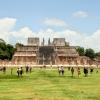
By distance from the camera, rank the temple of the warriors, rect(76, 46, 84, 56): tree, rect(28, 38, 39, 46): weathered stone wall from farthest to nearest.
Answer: rect(76, 46, 84, 56): tree
rect(28, 38, 39, 46): weathered stone wall
the temple of the warriors

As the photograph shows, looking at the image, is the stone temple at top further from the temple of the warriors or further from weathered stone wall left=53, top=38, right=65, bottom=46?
weathered stone wall left=53, top=38, right=65, bottom=46

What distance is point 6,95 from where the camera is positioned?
14672 mm

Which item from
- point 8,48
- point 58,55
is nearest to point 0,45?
point 8,48

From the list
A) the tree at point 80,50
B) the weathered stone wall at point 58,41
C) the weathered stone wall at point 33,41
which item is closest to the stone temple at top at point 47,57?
the weathered stone wall at point 33,41

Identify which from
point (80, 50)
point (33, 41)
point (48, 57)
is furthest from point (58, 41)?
point (80, 50)

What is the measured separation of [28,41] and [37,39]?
12.3 ft

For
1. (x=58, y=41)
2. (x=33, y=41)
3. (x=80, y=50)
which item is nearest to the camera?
(x=33, y=41)

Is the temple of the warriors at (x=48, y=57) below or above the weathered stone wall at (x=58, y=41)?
below

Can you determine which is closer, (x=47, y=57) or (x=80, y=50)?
(x=47, y=57)

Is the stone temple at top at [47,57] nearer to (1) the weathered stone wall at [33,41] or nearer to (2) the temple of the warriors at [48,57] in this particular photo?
(2) the temple of the warriors at [48,57]

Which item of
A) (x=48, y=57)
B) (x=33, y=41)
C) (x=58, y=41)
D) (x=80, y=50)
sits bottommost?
(x=48, y=57)

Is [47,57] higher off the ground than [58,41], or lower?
lower

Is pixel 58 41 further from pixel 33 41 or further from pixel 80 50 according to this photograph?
pixel 80 50

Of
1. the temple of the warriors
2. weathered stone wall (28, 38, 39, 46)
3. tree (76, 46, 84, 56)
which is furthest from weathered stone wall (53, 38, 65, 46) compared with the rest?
tree (76, 46, 84, 56)
